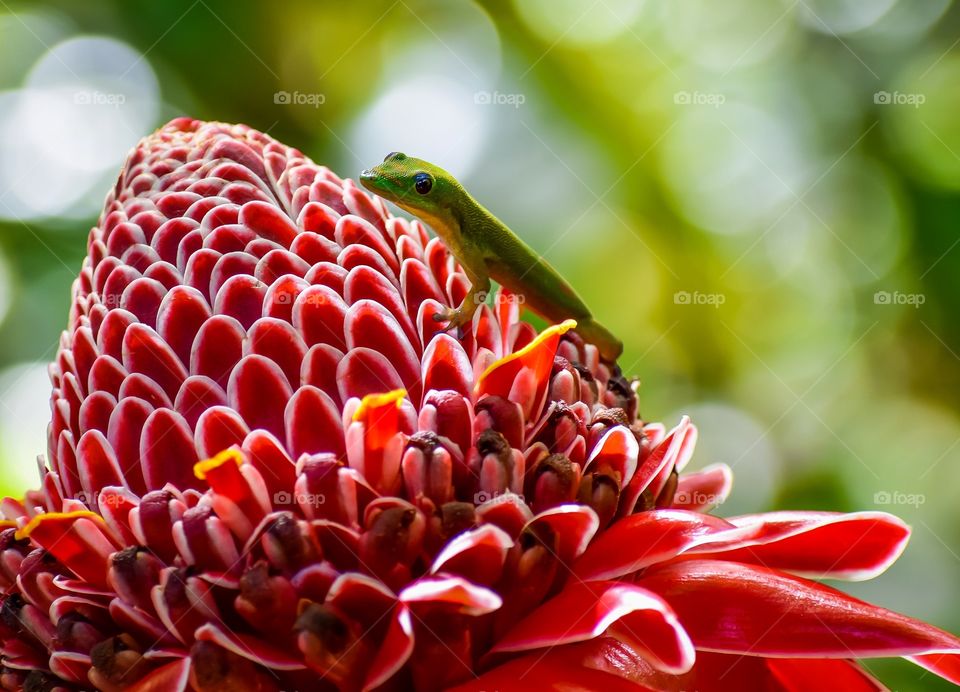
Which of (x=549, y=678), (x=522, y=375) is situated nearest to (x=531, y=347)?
(x=522, y=375)

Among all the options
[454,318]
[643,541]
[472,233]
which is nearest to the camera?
[643,541]

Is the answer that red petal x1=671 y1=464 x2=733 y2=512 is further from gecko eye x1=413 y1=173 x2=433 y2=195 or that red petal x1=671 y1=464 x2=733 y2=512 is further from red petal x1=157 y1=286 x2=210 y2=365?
red petal x1=157 y1=286 x2=210 y2=365

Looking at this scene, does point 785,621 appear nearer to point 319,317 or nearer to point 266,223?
point 319,317

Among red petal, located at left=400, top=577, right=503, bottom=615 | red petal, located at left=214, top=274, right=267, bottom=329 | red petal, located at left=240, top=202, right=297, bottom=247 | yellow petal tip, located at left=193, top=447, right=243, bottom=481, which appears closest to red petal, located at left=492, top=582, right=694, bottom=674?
red petal, located at left=400, top=577, right=503, bottom=615

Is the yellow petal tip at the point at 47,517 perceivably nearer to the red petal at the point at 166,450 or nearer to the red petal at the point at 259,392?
the red petal at the point at 166,450

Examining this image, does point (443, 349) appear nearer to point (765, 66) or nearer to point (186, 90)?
point (186, 90)

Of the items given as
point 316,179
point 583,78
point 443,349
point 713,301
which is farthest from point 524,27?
point 443,349
